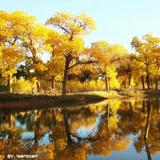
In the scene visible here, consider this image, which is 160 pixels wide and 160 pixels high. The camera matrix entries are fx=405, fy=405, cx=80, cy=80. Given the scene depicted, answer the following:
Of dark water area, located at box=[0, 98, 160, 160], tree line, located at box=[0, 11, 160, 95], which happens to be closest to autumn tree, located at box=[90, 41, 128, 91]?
tree line, located at box=[0, 11, 160, 95]

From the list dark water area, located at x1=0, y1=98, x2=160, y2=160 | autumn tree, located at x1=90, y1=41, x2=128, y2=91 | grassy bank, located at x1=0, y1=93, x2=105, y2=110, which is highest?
autumn tree, located at x1=90, y1=41, x2=128, y2=91

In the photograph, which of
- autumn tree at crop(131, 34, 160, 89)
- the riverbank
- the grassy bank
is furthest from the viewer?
autumn tree at crop(131, 34, 160, 89)

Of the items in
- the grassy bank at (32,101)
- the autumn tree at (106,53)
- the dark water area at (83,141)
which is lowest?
the dark water area at (83,141)

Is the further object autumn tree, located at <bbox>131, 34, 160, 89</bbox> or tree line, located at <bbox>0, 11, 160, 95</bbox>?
autumn tree, located at <bbox>131, 34, 160, 89</bbox>

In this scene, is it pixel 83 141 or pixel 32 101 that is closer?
pixel 83 141

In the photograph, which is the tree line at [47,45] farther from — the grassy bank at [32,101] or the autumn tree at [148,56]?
the autumn tree at [148,56]

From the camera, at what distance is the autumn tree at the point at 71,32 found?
52.6m

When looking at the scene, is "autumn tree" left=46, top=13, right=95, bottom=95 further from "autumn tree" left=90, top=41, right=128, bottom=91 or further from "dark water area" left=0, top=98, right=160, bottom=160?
"dark water area" left=0, top=98, right=160, bottom=160

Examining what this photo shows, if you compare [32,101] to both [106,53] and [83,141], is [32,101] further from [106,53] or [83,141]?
[83,141]

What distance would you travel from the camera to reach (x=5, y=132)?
23094 mm

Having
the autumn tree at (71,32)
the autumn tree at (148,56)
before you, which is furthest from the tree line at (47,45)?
the autumn tree at (148,56)

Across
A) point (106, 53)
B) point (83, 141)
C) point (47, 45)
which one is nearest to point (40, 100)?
point (47, 45)

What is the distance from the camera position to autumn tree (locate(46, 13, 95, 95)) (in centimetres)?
5256

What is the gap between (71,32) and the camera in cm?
5497
